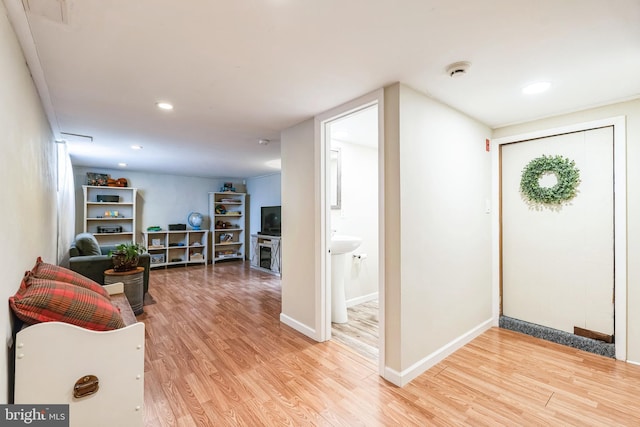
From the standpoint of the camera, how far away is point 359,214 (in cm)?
381

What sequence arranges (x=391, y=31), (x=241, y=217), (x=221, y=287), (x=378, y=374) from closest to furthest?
(x=391, y=31) < (x=378, y=374) < (x=221, y=287) < (x=241, y=217)

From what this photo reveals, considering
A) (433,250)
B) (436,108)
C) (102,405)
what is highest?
(436,108)

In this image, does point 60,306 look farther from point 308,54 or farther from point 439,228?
point 439,228

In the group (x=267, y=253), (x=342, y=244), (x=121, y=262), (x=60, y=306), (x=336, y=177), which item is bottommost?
(x=267, y=253)

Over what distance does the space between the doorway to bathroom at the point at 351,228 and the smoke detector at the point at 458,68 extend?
2.56 feet

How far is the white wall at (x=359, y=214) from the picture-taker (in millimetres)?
3654

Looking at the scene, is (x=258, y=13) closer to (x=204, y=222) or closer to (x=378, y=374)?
(x=378, y=374)

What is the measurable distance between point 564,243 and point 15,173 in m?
4.14

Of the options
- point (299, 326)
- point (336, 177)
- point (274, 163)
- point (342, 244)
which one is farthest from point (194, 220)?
point (342, 244)

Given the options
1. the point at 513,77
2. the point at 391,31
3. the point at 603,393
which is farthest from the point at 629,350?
the point at 391,31

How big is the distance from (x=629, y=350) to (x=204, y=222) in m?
7.41

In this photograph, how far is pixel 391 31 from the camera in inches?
57.0

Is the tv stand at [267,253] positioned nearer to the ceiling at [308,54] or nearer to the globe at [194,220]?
the globe at [194,220]

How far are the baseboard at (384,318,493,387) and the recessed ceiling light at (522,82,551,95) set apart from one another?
214 centimetres
